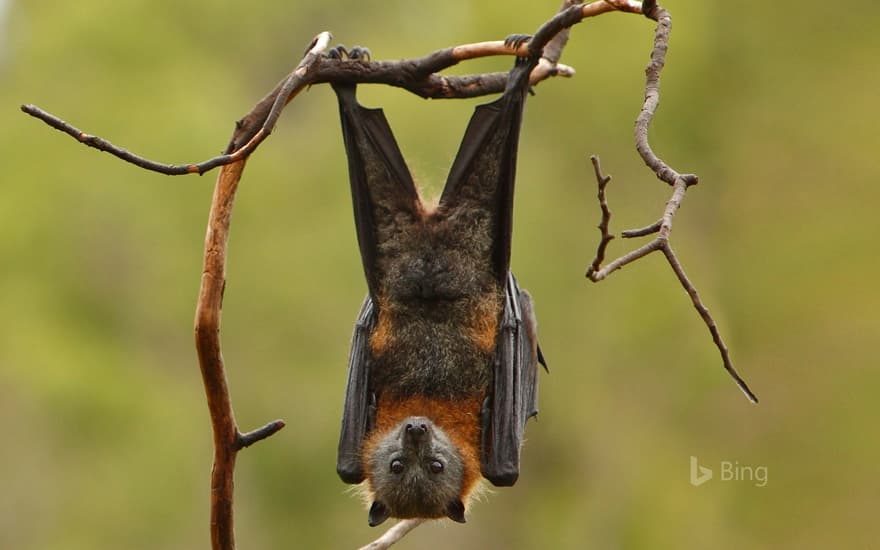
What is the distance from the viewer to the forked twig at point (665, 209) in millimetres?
3375

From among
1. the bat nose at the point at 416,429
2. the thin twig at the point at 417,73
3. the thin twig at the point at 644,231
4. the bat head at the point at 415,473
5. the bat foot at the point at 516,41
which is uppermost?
the bat foot at the point at 516,41

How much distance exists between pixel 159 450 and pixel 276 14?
1699cm

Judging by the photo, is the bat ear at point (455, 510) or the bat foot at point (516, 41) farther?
the bat ear at point (455, 510)

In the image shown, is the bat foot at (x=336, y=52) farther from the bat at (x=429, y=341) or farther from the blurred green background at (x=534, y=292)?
the blurred green background at (x=534, y=292)

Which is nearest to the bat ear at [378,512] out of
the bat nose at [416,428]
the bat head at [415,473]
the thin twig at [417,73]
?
the bat head at [415,473]

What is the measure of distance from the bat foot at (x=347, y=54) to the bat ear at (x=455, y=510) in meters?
2.16

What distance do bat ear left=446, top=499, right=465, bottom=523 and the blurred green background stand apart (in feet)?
32.3

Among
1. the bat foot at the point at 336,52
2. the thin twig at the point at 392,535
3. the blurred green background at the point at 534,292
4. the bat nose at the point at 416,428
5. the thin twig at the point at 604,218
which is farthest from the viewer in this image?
the blurred green background at the point at 534,292

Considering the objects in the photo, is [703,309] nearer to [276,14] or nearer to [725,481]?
[725,481]

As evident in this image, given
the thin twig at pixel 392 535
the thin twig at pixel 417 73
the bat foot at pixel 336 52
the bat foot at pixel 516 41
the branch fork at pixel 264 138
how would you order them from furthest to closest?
the bat foot at pixel 336 52
the thin twig at pixel 392 535
the bat foot at pixel 516 41
the thin twig at pixel 417 73
the branch fork at pixel 264 138

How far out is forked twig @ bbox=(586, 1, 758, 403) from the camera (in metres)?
3.38

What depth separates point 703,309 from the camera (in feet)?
11.8

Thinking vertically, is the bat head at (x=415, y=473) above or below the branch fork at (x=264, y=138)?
below

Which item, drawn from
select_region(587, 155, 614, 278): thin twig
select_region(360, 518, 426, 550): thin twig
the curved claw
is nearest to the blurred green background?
select_region(360, 518, 426, 550): thin twig
